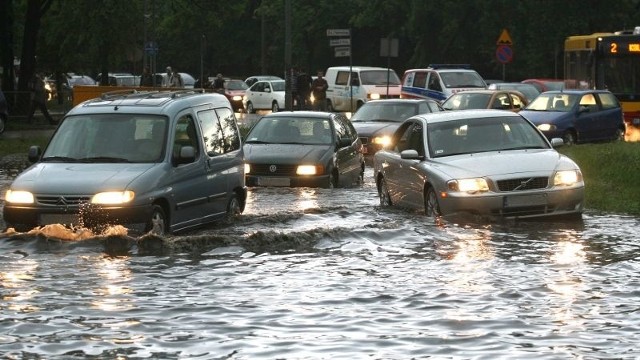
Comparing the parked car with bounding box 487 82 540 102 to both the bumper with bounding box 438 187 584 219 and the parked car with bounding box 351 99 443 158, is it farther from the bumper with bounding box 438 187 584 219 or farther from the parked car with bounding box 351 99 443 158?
the bumper with bounding box 438 187 584 219

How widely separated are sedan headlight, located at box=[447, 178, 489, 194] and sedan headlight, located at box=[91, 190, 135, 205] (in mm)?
3977

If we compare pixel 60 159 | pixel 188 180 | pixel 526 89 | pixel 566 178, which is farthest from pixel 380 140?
pixel 526 89

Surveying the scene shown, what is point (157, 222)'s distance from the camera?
1580 cm

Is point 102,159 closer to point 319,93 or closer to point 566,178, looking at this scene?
point 566,178

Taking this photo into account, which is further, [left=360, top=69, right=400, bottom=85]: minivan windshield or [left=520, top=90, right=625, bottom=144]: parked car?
[left=360, top=69, right=400, bottom=85]: minivan windshield

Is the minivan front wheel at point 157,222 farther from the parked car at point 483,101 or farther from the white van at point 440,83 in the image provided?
the white van at point 440,83

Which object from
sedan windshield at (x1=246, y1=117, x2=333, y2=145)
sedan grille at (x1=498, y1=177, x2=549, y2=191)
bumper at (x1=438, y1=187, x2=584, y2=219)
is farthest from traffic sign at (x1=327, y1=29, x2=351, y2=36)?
sedan grille at (x1=498, y1=177, x2=549, y2=191)

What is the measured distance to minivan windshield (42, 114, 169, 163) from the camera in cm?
1639

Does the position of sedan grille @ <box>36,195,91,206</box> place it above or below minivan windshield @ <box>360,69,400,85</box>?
above

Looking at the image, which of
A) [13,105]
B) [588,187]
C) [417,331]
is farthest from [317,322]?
[13,105]

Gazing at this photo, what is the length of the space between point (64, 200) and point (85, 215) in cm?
29

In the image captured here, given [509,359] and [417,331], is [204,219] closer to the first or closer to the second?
[417,331]

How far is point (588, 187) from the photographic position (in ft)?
76.5

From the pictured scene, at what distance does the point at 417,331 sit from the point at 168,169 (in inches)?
257
